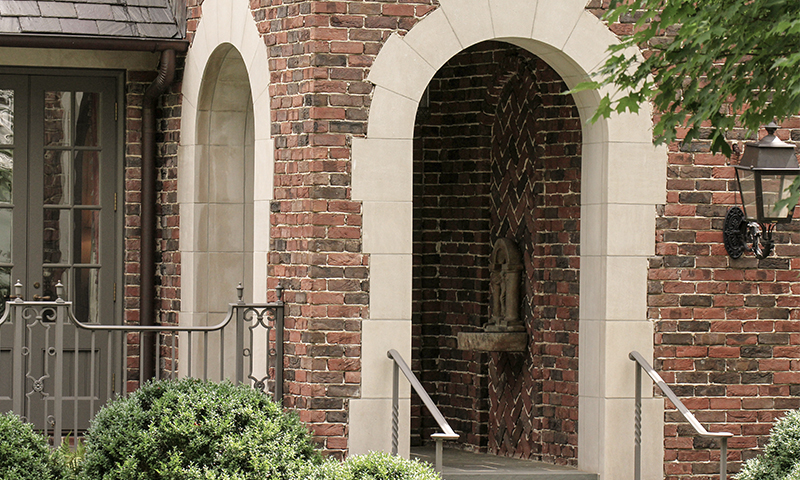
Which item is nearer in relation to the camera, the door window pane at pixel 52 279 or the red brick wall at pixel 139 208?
the door window pane at pixel 52 279

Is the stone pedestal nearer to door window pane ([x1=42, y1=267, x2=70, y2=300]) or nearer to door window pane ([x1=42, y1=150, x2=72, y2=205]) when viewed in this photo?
door window pane ([x1=42, y1=267, x2=70, y2=300])

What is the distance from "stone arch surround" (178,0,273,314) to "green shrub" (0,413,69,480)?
1840mm

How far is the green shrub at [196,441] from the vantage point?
7.41 metres

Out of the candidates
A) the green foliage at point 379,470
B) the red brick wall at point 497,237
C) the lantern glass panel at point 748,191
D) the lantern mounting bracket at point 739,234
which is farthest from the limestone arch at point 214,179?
the lantern glass panel at point 748,191

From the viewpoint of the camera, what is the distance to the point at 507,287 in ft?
31.3

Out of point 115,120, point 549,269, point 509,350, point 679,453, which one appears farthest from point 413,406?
point 115,120

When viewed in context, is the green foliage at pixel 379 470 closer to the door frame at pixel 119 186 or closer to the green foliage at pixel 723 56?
the green foliage at pixel 723 56

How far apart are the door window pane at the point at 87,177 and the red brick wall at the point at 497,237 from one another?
267cm

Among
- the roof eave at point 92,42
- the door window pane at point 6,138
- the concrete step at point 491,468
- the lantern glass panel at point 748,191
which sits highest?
the roof eave at point 92,42

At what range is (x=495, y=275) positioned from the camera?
31.8 feet

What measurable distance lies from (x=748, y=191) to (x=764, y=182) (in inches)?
7.7

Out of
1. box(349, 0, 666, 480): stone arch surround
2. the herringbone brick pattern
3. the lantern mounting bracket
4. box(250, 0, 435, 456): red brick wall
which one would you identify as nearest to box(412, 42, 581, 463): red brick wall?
the herringbone brick pattern

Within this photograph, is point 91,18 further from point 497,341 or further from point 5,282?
point 497,341

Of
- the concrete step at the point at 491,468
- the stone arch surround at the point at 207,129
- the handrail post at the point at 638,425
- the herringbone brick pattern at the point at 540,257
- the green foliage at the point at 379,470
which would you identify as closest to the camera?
the green foliage at the point at 379,470
